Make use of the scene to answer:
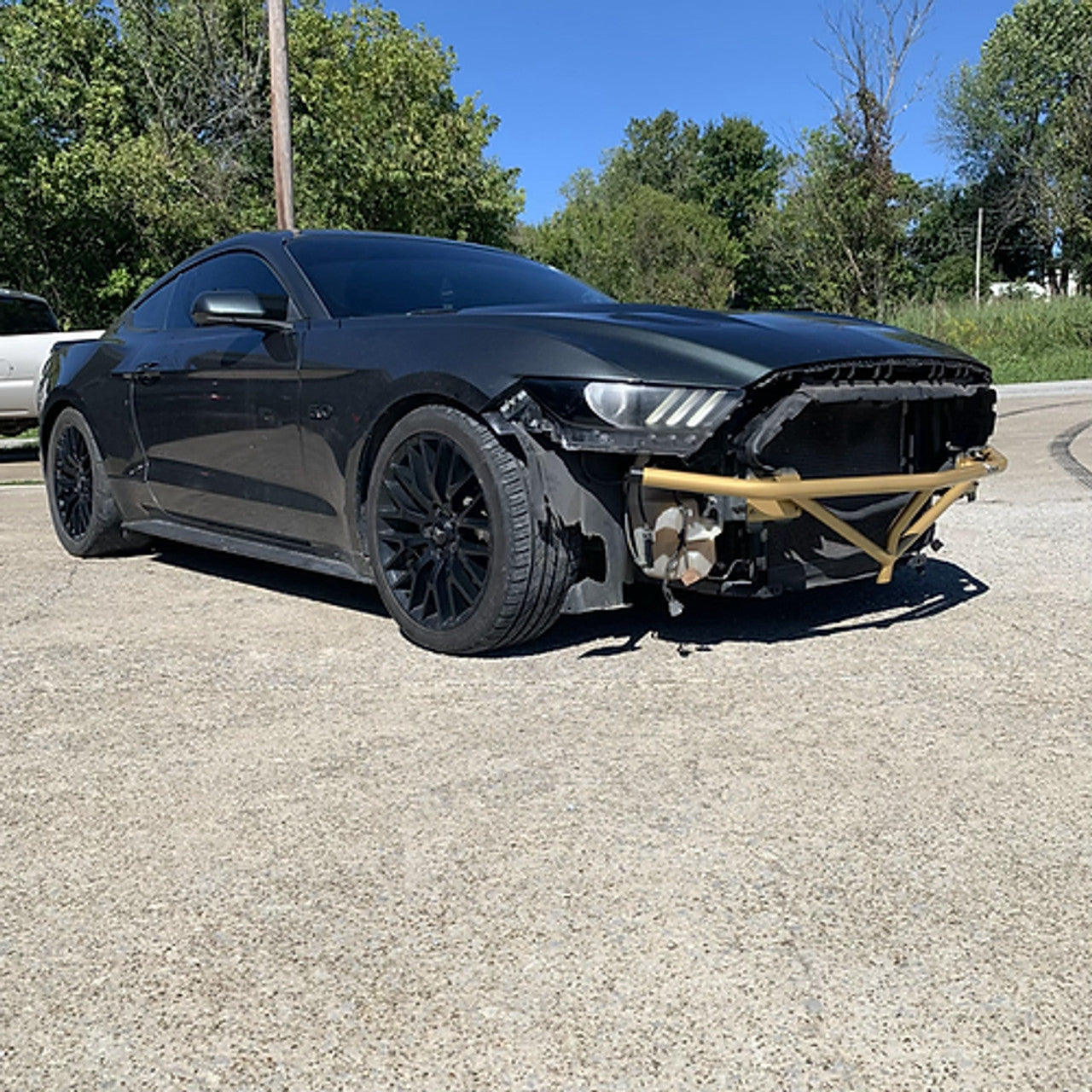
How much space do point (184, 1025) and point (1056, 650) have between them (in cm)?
288

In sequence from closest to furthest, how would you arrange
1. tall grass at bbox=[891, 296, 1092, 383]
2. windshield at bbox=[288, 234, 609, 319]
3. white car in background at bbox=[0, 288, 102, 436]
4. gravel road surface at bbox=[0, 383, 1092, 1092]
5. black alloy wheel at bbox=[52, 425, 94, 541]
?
gravel road surface at bbox=[0, 383, 1092, 1092]
windshield at bbox=[288, 234, 609, 319]
black alloy wheel at bbox=[52, 425, 94, 541]
white car in background at bbox=[0, 288, 102, 436]
tall grass at bbox=[891, 296, 1092, 383]

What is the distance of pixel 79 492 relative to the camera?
574 centimetres

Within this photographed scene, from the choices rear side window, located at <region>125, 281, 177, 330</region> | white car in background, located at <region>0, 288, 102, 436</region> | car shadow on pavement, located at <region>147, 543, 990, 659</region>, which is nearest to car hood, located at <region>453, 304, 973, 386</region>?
car shadow on pavement, located at <region>147, 543, 990, 659</region>

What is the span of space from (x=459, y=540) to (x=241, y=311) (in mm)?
1240

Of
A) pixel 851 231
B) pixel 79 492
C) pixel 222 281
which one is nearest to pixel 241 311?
pixel 222 281

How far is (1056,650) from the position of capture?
146 inches

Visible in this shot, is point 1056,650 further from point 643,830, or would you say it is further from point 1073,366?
point 1073,366

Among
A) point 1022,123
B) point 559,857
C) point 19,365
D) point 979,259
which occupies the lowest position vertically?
point 559,857

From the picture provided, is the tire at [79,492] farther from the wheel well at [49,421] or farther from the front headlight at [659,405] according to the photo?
the front headlight at [659,405]

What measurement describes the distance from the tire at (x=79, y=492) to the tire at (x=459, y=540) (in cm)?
215

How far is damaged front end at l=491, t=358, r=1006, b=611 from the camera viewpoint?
3.32 m

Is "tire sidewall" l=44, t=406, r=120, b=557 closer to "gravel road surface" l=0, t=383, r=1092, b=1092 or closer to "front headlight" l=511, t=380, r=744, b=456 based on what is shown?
"gravel road surface" l=0, t=383, r=1092, b=1092

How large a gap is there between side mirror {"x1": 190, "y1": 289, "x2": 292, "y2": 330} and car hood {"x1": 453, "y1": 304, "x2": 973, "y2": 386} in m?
0.77

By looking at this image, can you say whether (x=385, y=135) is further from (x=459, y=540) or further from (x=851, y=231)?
(x=459, y=540)
